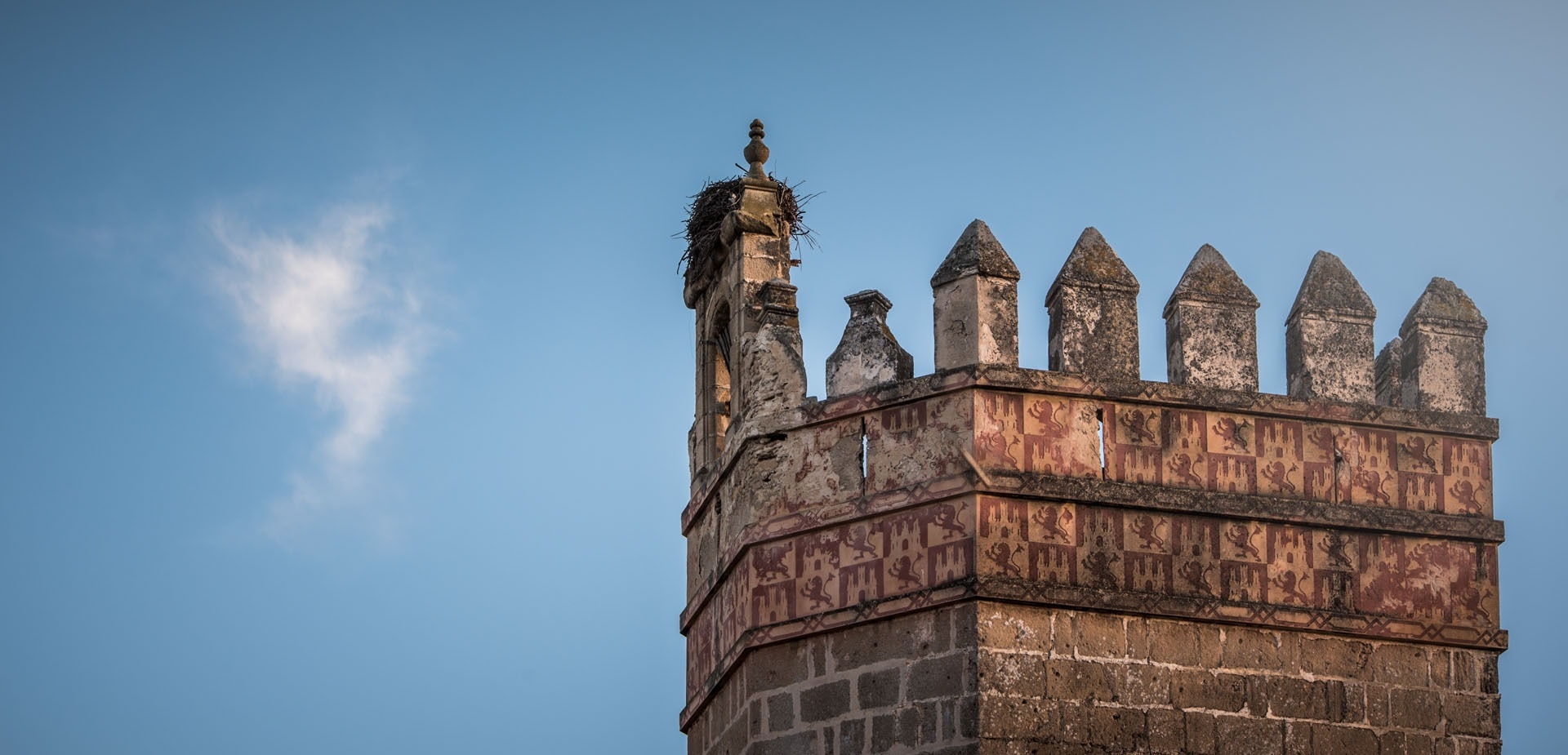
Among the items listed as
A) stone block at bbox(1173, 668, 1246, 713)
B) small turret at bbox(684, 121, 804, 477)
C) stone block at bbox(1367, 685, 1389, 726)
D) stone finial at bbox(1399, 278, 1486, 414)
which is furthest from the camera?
small turret at bbox(684, 121, 804, 477)

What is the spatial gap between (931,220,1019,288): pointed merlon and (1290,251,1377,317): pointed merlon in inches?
60.6

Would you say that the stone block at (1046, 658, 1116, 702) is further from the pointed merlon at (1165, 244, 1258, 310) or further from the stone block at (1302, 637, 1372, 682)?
the pointed merlon at (1165, 244, 1258, 310)

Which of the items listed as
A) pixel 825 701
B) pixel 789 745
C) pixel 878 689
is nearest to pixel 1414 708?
pixel 878 689

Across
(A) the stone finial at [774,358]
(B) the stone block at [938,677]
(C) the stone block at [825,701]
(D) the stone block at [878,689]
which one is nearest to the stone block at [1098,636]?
(B) the stone block at [938,677]

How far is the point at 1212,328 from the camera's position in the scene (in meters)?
11.7

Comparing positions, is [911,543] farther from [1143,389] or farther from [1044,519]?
[1143,389]

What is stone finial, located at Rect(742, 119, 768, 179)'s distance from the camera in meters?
12.9

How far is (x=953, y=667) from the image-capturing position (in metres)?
10.7

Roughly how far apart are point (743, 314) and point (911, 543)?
1.95 meters

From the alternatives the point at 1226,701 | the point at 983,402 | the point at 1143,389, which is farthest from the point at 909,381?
the point at 1226,701

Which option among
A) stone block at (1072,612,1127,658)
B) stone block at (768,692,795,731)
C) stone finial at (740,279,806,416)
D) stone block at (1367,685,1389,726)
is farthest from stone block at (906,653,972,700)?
stone block at (1367,685,1389,726)

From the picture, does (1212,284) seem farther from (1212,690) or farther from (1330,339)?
(1212,690)

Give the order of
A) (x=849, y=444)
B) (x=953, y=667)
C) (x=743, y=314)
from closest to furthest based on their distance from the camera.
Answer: (x=953, y=667), (x=849, y=444), (x=743, y=314)

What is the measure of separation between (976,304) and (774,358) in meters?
1.17
